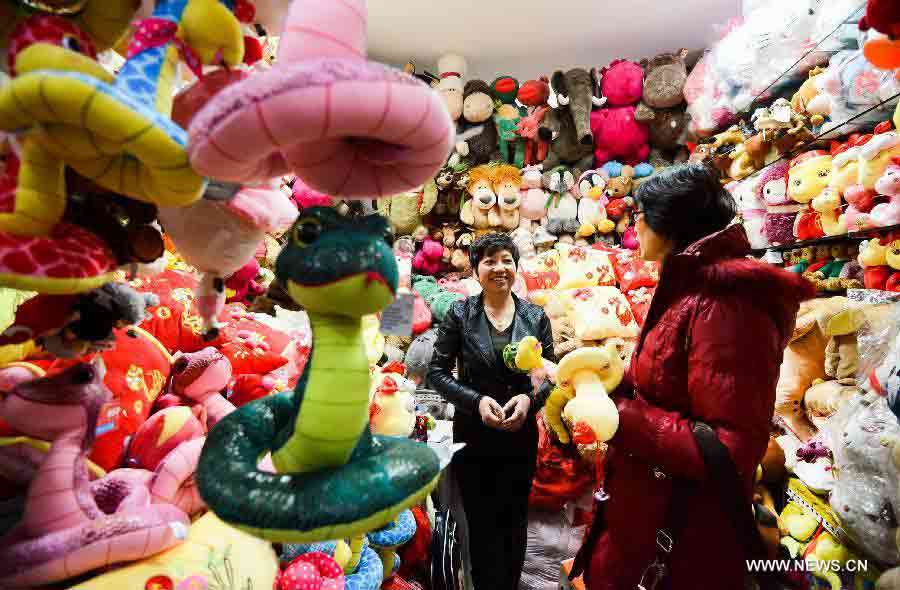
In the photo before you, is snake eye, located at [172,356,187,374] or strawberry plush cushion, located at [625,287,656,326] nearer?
snake eye, located at [172,356,187,374]

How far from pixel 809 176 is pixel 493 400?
1.48 meters

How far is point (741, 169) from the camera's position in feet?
7.57

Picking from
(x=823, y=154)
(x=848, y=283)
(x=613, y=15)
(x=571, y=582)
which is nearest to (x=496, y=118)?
(x=613, y=15)

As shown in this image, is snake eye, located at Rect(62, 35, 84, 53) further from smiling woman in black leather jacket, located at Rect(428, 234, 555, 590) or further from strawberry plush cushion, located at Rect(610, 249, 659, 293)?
strawberry plush cushion, located at Rect(610, 249, 659, 293)

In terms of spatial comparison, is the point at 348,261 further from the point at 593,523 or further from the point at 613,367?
the point at 593,523

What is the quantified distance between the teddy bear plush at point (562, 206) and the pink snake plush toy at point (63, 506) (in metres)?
3.05

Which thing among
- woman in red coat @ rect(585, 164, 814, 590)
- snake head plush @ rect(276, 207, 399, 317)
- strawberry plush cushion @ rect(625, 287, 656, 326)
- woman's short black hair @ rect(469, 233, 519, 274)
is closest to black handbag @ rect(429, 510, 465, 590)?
woman in red coat @ rect(585, 164, 814, 590)

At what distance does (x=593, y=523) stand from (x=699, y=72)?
295cm

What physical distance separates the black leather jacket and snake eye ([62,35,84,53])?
1.27m

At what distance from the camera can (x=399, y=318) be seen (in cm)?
60

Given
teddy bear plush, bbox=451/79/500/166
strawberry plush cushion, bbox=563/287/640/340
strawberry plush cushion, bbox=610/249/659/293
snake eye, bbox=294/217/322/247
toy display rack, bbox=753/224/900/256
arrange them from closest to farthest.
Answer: snake eye, bbox=294/217/322/247
toy display rack, bbox=753/224/900/256
strawberry plush cushion, bbox=563/287/640/340
strawberry plush cushion, bbox=610/249/659/293
teddy bear plush, bbox=451/79/500/166

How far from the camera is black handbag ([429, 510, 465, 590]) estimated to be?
5.05 feet

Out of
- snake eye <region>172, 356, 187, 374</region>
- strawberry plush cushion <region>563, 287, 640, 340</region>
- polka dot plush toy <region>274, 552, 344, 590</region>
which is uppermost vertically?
snake eye <region>172, 356, 187, 374</region>

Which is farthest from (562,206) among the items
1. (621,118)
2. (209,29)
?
(209,29)
